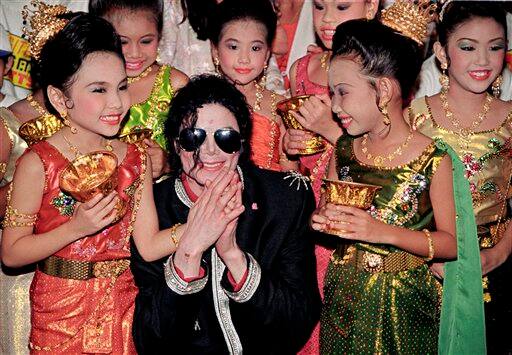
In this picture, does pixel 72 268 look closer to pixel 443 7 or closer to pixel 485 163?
pixel 485 163

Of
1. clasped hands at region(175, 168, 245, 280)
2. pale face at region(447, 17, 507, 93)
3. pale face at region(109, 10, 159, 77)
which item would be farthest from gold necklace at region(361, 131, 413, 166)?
pale face at region(109, 10, 159, 77)

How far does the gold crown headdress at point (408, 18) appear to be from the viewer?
3.52 m

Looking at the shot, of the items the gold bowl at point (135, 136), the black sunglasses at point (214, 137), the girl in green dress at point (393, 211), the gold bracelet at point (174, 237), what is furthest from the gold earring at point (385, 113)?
the gold bowl at point (135, 136)

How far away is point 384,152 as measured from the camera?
351cm

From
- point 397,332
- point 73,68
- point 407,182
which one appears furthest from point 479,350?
point 73,68

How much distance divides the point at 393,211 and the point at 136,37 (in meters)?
1.95

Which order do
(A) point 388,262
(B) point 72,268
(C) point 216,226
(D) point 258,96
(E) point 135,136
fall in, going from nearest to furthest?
(C) point 216,226 < (B) point 72,268 < (A) point 388,262 < (E) point 135,136 < (D) point 258,96

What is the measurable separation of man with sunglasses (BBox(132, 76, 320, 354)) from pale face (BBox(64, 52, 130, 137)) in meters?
0.30

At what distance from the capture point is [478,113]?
396 centimetres

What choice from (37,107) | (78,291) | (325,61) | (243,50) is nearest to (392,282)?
(78,291)

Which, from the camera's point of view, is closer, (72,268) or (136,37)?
(72,268)

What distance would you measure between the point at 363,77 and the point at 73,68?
55.8 inches

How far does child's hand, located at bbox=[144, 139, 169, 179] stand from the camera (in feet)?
13.4

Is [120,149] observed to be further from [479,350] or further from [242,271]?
[479,350]
